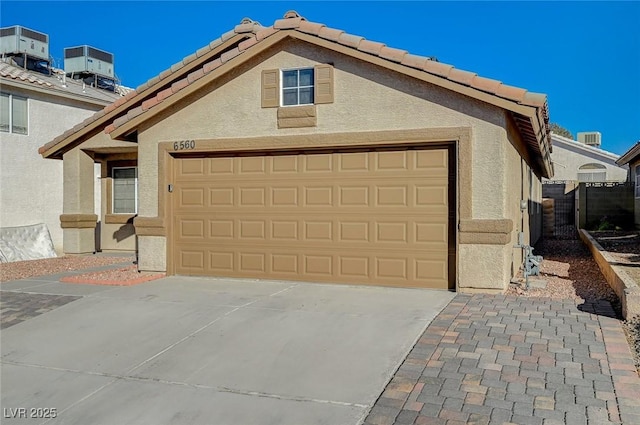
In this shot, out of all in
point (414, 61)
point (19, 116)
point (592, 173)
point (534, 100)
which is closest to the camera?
point (534, 100)

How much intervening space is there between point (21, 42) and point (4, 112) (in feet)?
15.0

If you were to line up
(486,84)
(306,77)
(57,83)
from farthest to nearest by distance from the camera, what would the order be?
(57,83)
(306,77)
(486,84)

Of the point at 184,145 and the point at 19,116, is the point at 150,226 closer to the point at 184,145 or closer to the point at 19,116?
the point at 184,145

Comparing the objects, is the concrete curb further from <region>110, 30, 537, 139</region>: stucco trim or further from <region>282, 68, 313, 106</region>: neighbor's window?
<region>282, 68, 313, 106</region>: neighbor's window

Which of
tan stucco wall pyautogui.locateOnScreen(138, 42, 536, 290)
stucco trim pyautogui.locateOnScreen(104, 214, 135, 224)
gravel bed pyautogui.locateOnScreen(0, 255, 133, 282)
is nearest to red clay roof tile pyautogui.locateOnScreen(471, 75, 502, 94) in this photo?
tan stucco wall pyautogui.locateOnScreen(138, 42, 536, 290)

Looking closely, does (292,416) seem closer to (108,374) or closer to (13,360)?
(108,374)

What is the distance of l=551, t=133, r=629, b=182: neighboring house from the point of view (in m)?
31.1

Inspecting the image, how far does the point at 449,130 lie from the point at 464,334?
12.0 feet

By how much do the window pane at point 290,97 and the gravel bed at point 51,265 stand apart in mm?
6392

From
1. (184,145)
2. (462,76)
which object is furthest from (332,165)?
(184,145)

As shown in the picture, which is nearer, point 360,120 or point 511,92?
point 511,92

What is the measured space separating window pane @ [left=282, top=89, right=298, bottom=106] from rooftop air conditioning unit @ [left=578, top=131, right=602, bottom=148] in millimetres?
34206

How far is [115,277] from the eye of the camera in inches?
398

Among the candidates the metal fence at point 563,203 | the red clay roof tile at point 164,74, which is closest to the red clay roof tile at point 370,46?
the red clay roof tile at point 164,74
